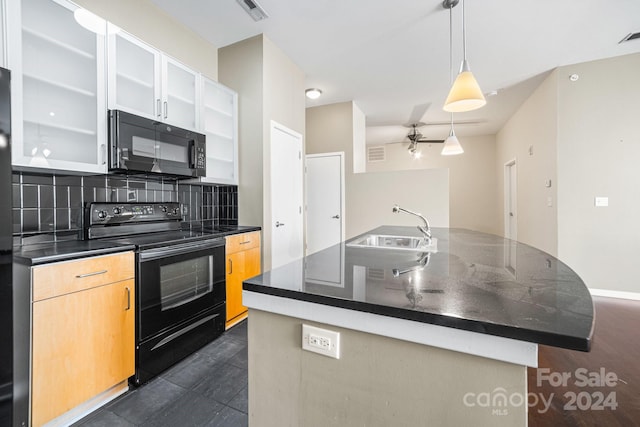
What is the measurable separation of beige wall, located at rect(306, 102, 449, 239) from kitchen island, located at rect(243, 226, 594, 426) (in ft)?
13.0

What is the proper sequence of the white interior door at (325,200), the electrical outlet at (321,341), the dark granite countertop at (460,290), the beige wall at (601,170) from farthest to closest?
the white interior door at (325,200), the beige wall at (601,170), the electrical outlet at (321,341), the dark granite countertop at (460,290)

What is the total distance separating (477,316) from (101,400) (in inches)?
80.9

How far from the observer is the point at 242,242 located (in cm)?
262

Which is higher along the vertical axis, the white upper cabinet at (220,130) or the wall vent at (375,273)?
the white upper cabinet at (220,130)

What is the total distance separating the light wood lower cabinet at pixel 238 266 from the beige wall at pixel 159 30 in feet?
6.03

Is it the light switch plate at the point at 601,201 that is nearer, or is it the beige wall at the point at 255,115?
the beige wall at the point at 255,115

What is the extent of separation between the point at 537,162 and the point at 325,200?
134 inches

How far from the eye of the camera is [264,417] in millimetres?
925

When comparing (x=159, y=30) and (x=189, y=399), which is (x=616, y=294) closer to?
(x=189, y=399)

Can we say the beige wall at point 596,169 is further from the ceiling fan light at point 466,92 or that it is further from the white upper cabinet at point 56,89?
the white upper cabinet at point 56,89

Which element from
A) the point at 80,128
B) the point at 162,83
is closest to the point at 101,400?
the point at 80,128

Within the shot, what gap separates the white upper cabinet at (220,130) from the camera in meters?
2.71

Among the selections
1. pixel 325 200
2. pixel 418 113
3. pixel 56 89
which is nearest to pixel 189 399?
pixel 56 89

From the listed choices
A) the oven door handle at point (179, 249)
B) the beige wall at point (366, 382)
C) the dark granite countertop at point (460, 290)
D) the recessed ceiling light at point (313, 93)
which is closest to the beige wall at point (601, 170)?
the dark granite countertop at point (460, 290)
